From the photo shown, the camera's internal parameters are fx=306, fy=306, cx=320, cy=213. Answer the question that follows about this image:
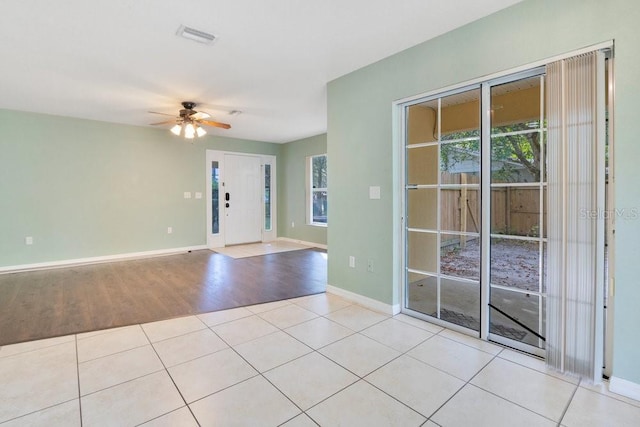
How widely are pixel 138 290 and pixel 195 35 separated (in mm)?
2913

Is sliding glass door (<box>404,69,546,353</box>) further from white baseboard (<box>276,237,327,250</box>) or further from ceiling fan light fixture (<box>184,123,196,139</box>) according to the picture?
white baseboard (<box>276,237,327,250</box>)

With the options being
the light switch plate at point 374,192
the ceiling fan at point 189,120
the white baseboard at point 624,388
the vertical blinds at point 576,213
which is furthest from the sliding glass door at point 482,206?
the ceiling fan at point 189,120

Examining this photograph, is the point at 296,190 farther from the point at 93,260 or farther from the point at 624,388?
the point at 624,388

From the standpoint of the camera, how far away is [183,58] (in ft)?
9.61

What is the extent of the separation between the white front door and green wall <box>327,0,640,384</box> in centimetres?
392

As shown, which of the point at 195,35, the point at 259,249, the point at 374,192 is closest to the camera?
the point at 195,35

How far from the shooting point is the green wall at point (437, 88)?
1720mm

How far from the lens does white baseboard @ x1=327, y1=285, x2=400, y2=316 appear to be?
2941mm

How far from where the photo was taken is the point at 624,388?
5.70 feet

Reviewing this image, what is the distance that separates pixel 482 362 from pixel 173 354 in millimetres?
2164

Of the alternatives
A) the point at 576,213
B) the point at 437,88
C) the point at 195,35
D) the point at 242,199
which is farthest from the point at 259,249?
the point at 576,213

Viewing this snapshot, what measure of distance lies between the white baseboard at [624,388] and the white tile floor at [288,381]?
0.04m

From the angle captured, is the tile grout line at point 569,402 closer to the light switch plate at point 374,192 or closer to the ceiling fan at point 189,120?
the light switch plate at point 374,192

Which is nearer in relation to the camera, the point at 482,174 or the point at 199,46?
the point at 482,174
